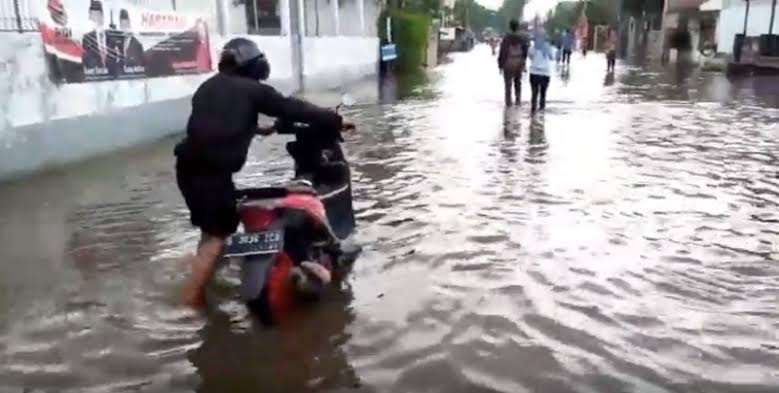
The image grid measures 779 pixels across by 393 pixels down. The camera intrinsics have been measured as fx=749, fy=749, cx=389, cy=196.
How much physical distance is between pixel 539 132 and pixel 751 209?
5254mm

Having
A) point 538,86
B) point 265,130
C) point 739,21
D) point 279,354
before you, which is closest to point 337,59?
point 538,86

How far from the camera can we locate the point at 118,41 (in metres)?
10.4

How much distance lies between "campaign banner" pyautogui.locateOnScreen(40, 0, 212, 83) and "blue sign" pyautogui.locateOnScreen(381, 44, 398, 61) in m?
17.1

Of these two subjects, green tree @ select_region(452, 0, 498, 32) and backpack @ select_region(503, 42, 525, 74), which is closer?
backpack @ select_region(503, 42, 525, 74)

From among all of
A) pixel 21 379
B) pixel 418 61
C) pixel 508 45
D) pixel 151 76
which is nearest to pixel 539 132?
pixel 508 45

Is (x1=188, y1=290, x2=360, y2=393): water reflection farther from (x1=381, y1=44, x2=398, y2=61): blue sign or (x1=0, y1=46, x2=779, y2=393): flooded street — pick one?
(x1=381, y1=44, x2=398, y2=61): blue sign

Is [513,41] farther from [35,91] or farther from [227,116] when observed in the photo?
[227,116]

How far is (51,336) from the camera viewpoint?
434cm

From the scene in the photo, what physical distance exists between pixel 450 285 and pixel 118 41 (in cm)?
732

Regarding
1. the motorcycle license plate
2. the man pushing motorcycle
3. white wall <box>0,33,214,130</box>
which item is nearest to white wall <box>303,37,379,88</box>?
white wall <box>0,33,214,130</box>

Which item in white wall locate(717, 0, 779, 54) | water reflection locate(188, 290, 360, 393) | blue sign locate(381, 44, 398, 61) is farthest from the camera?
white wall locate(717, 0, 779, 54)

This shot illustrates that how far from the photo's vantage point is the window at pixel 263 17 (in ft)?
59.2

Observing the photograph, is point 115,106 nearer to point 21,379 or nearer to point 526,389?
point 21,379

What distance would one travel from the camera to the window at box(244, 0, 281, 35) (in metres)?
18.0
